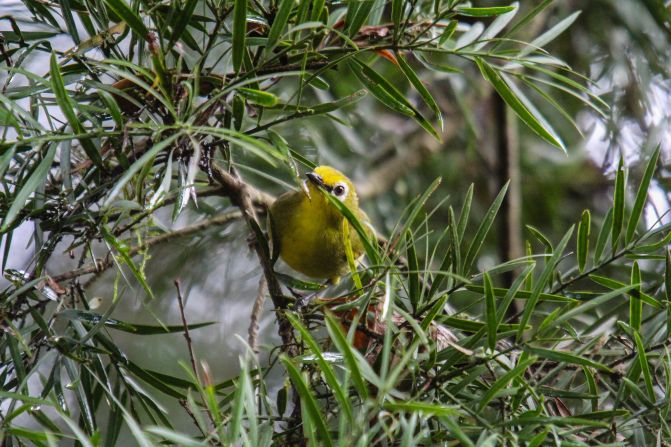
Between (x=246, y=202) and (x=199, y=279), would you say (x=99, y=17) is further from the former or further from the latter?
(x=199, y=279)

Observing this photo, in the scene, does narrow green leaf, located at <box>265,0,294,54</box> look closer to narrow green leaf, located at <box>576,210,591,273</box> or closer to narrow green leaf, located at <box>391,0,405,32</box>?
narrow green leaf, located at <box>391,0,405,32</box>

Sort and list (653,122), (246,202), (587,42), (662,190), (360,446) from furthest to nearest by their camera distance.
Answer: (587,42) < (653,122) < (662,190) < (246,202) < (360,446)

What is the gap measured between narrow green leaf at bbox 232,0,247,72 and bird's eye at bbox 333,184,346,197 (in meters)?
1.77

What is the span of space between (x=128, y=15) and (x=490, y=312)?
0.73 m

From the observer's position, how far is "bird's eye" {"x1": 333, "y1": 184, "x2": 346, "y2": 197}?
3.01m

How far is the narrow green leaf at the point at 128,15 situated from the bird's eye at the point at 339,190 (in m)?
1.77

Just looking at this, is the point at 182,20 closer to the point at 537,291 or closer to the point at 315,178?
the point at 537,291

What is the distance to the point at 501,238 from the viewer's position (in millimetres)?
3793

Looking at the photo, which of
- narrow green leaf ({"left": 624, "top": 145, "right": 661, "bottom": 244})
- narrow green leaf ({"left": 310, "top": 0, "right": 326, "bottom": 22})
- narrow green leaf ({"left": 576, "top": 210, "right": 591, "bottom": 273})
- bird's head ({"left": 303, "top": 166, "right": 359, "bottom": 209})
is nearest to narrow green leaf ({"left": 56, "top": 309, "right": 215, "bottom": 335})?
narrow green leaf ({"left": 310, "top": 0, "right": 326, "bottom": 22})

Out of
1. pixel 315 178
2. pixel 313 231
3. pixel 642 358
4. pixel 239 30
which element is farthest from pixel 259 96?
pixel 313 231

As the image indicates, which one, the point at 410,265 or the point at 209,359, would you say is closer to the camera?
the point at 410,265

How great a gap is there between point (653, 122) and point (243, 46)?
2523mm

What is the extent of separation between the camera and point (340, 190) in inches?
120

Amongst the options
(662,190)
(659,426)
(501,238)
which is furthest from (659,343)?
(501,238)
